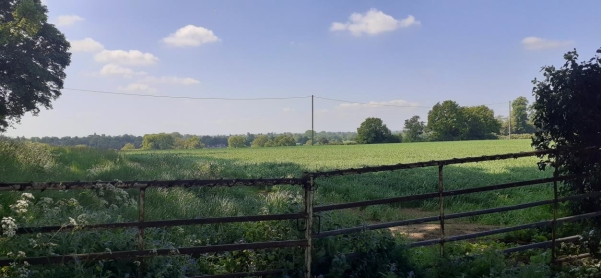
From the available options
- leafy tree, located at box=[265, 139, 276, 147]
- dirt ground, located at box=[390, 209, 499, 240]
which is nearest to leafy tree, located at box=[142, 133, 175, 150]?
leafy tree, located at box=[265, 139, 276, 147]

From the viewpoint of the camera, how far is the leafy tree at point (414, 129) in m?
101

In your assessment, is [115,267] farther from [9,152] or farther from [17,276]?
[9,152]

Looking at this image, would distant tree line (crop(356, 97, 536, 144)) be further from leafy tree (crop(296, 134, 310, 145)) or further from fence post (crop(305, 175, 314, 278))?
fence post (crop(305, 175, 314, 278))

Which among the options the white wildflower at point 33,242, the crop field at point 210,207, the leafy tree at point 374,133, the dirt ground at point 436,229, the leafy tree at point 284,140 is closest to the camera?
the white wildflower at point 33,242

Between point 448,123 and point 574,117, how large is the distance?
98.1 m

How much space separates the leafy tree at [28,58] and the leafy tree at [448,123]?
83.9 m

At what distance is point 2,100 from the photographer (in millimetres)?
28672

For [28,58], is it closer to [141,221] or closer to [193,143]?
[141,221]

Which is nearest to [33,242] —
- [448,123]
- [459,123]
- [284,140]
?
[284,140]

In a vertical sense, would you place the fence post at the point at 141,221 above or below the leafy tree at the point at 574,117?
below

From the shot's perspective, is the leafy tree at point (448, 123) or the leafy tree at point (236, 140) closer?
the leafy tree at point (236, 140)

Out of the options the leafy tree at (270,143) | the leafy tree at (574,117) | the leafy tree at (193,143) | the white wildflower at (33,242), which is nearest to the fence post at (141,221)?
the white wildflower at (33,242)

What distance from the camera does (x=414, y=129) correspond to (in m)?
103

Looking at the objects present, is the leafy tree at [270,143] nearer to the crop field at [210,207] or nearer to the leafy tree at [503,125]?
the leafy tree at [503,125]
